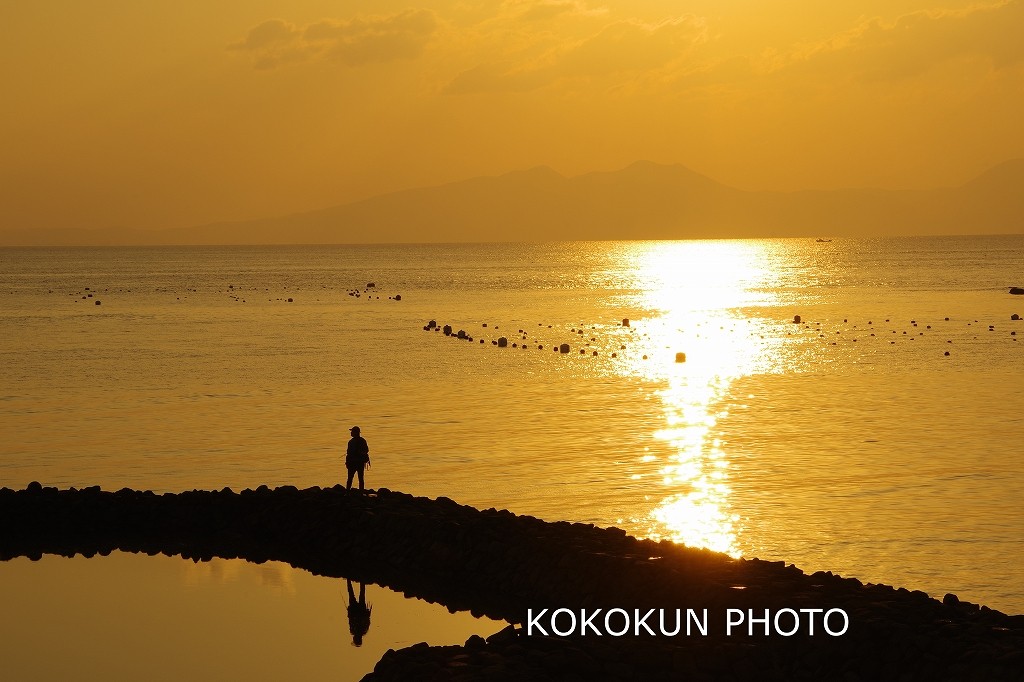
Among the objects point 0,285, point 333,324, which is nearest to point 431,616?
point 333,324

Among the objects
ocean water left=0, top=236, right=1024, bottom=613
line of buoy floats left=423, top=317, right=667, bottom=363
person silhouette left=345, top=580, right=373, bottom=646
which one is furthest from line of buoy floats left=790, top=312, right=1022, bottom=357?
person silhouette left=345, top=580, right=373, bottom=646

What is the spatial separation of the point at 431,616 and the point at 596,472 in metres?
11.8

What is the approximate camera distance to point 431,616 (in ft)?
71.5

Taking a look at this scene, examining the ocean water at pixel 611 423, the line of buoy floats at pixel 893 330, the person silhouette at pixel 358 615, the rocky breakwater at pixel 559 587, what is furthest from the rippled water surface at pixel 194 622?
the line of buoy floats at pixel 893 330

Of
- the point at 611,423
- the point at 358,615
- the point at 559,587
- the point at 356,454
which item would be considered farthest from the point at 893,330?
the point at 358,615

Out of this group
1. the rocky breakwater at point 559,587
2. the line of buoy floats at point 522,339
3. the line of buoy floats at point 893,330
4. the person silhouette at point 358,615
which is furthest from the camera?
the line of buoy floats at point 893,330

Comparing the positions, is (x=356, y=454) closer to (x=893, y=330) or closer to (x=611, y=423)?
(x=611, y=423)

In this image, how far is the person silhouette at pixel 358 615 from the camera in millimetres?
20766

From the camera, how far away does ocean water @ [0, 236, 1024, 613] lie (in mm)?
27266

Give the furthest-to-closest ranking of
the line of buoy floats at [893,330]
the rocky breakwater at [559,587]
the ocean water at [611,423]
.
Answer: the line of buoy floats at [893,330] < the ocean water at [611,423] < the rocky breakwater at [559,587]

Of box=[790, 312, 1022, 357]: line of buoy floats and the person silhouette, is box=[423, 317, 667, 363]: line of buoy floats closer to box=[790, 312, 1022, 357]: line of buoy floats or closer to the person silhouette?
box=[790, 312, 1022, 357]: line of buoy floats

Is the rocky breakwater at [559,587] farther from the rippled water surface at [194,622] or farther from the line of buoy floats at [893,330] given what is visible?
the line of buoy floats at [893,330]

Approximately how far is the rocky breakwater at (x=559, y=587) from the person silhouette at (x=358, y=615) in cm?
75

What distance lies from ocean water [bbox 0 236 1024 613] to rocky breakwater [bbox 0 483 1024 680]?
153 inches
